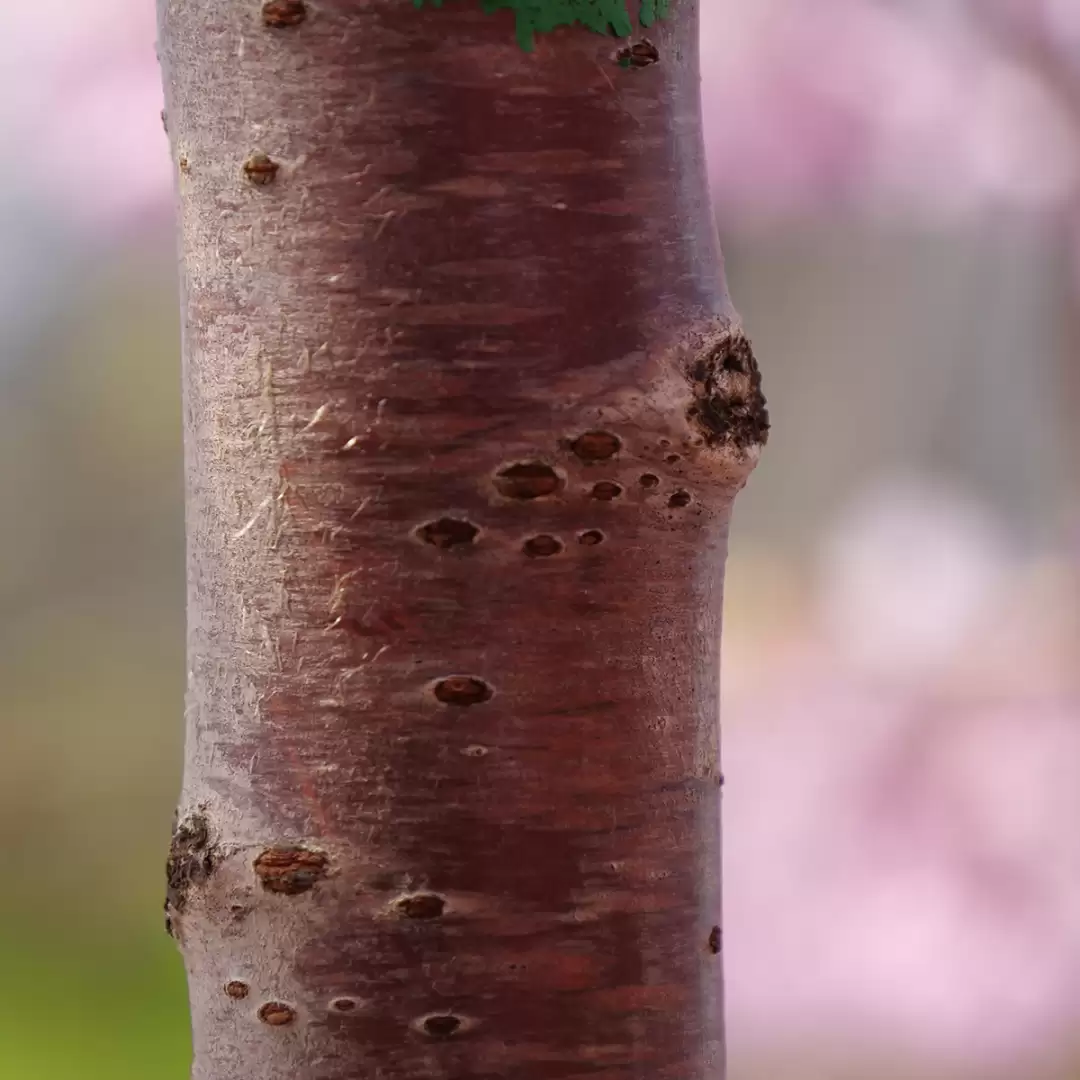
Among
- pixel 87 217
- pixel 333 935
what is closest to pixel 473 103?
pixel 333 935

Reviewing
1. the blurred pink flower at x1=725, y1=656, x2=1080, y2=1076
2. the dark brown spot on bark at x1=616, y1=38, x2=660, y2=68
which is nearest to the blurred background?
the blurred pink flower at x1=725, y1=656, x2=1080, y2=1076

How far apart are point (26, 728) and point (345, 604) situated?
1575 millimetres

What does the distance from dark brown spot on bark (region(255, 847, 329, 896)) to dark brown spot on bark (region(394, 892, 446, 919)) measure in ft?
0.07

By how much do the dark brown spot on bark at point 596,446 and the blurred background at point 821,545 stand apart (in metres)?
1.34

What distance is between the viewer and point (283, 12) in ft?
1.24

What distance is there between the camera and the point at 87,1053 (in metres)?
1.75

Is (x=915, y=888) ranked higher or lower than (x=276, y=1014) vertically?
higher

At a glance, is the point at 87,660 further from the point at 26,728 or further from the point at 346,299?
the point at 346,299

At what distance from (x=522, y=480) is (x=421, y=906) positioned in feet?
0.35

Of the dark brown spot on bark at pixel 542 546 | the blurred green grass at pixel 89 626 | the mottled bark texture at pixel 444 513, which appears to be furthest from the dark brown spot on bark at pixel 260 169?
the blurred green grass at pixel 89 626

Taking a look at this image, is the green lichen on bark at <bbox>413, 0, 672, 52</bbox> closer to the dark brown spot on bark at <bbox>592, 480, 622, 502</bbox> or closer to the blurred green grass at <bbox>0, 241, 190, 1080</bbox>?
the dark brown spot on bark at <bbox>592, 480, 622, 502</bbox>

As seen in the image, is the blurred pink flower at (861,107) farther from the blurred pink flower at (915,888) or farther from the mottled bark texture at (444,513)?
the mottled bark texture at (444,513)

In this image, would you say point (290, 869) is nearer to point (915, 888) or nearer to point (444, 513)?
point (444, 513)

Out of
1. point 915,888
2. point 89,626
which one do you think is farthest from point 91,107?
point 915,888
